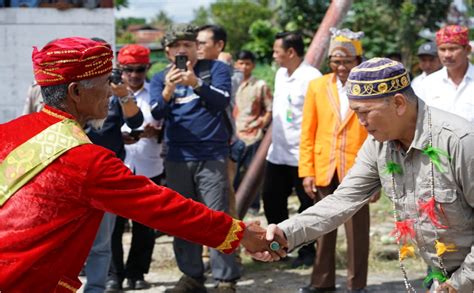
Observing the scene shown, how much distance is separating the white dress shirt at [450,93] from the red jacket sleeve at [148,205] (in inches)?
135

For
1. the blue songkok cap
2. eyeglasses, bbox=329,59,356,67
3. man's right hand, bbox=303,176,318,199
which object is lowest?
man's right hand, bbox=303,176,318,199

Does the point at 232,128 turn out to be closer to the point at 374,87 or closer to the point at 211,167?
the point at 211,167

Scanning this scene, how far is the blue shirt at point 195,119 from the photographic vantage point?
646cm

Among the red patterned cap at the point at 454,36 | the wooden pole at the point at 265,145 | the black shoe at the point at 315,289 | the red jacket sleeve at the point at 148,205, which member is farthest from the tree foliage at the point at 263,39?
the red jacket sleeve at the point at 148,205

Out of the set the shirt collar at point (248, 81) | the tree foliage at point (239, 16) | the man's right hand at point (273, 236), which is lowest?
the tree foliage at point (239, 16)

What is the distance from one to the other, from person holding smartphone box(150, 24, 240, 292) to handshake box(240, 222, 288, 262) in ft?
7.29

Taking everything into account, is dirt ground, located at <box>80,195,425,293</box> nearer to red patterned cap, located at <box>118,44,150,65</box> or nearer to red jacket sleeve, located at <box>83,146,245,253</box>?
red patterned cap, located at <box>118,44,150,65</box>

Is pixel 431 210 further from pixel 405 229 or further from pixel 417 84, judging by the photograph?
pixel 417 84

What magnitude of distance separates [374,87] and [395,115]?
6.7 inches

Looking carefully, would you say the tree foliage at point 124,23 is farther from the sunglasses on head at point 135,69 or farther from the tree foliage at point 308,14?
the sunglasses on head at point 135,69

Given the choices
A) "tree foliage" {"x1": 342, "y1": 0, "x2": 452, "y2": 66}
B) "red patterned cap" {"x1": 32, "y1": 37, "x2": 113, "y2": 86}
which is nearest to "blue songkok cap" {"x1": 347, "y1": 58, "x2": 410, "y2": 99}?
"red patterned cap" {"x1": 32, "y1": 37, "x2": 113, "y2": 86}

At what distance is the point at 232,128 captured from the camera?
22.2 feet

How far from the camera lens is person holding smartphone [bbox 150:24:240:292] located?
6461mm

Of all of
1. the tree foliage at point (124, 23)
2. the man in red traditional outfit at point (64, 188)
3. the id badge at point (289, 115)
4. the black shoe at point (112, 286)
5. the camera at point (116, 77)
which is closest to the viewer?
the man in red traditional outfit at point (64, 188)
